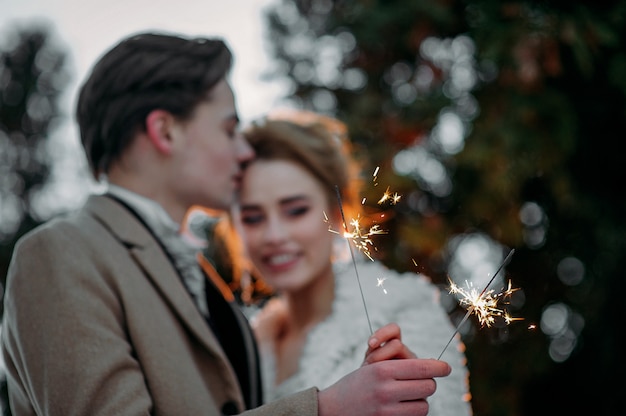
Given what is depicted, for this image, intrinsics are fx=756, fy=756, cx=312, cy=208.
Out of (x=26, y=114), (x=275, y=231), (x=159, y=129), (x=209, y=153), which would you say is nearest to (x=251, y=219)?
(x=275, y=231)

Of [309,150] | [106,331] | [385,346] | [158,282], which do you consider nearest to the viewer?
[385,346]

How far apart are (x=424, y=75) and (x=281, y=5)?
1030mm

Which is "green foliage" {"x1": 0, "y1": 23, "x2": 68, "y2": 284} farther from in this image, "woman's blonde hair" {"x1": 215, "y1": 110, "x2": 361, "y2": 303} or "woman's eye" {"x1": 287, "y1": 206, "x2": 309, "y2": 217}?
"woman's eye" {"x1": 287, "y1": 206, "x2": 309, "y2": 217}

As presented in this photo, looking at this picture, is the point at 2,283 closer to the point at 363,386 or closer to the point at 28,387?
the point at 28,387

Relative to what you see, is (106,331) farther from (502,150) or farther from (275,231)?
(502,150)

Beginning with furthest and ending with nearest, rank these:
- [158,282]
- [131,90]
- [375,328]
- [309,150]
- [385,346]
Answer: [309,150] < [375,328] < [131,90] < [158,282] < [385,346]

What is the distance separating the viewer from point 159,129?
256 cm

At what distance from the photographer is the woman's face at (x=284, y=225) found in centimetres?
303

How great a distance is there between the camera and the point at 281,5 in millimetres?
4543

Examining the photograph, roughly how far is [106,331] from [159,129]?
33.6 inches

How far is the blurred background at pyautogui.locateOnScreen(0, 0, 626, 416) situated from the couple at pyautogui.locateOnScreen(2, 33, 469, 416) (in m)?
1.00

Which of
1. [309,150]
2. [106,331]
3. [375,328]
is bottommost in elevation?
[375,328]

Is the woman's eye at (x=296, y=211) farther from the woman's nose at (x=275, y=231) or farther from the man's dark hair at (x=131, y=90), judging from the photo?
the man's dark hair at (x=131, y=90)

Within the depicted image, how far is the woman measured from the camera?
8.85ft
